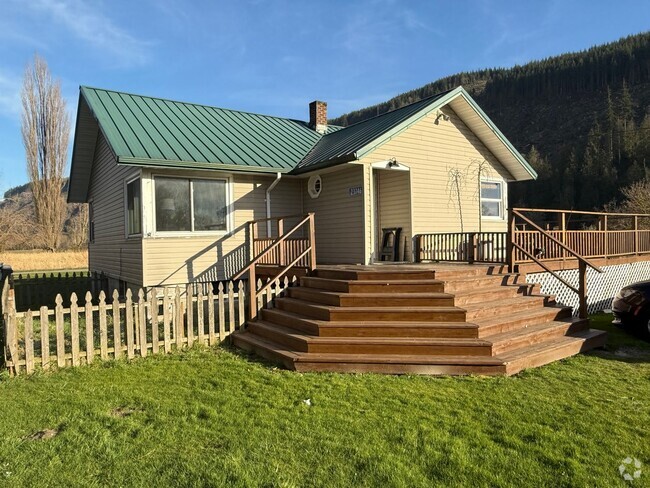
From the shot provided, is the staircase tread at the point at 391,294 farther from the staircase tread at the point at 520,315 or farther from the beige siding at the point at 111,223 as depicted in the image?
the beige siding at the point at 111,223

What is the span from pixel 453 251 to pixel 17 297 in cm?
1390

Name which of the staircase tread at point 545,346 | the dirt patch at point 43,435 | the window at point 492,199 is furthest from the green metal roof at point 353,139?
the dirt patch at point 43,435

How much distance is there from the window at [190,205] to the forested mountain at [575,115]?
56632 millimetres

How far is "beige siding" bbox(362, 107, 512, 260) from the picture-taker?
1191cm

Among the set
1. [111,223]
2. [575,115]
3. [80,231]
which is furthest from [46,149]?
[575,115]

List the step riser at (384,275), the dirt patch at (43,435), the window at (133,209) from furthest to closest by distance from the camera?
the window at (133,209) < the step riser at (384,275) < the dirt patch at (43,435)

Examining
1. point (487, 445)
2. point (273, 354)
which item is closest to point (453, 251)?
point (273, 354)

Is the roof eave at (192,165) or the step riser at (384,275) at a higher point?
the roof eave at (192,165)

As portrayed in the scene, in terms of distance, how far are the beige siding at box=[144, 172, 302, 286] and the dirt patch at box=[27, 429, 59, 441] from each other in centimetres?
631

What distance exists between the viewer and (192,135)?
12.3 meters

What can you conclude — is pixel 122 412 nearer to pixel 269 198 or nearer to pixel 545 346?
pixel 545 346

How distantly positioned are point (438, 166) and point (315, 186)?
3474 millimetres

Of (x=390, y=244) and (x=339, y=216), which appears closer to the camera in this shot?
(x=339, y=216)

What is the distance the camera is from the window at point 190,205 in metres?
10.8
